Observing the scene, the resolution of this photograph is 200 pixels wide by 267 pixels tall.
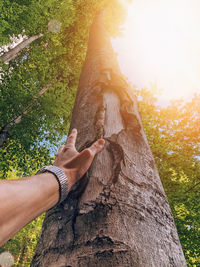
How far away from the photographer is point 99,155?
115 cm

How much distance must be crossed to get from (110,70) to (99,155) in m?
1.38

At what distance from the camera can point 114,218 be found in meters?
0.79

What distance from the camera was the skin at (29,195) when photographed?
579 millimetres

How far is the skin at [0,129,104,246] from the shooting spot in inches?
22.8

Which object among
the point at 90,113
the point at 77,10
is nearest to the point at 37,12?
the point at 77,10

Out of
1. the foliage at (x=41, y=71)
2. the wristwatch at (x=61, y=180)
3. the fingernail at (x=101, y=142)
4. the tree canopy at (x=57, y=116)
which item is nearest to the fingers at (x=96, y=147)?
the fingernail at (x=101, y=142)

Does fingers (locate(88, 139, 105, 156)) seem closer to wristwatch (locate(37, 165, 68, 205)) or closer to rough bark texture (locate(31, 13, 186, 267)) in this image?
rough bark texture (locate(31, 13, 186, 267))

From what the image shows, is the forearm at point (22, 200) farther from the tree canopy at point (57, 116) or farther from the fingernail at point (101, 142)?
the tree canopy at point (57, 116)

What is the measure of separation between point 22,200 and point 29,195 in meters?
0.04

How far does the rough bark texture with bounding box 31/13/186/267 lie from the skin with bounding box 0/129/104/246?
0.11 meters

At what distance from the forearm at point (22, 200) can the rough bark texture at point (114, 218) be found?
165mm

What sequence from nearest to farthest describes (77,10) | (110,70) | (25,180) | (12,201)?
(12,201)
(25,180)
(110,70)
(77,10)

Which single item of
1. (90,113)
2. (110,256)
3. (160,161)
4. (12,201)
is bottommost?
(110,256)

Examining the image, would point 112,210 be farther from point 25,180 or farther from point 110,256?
point 25,180
